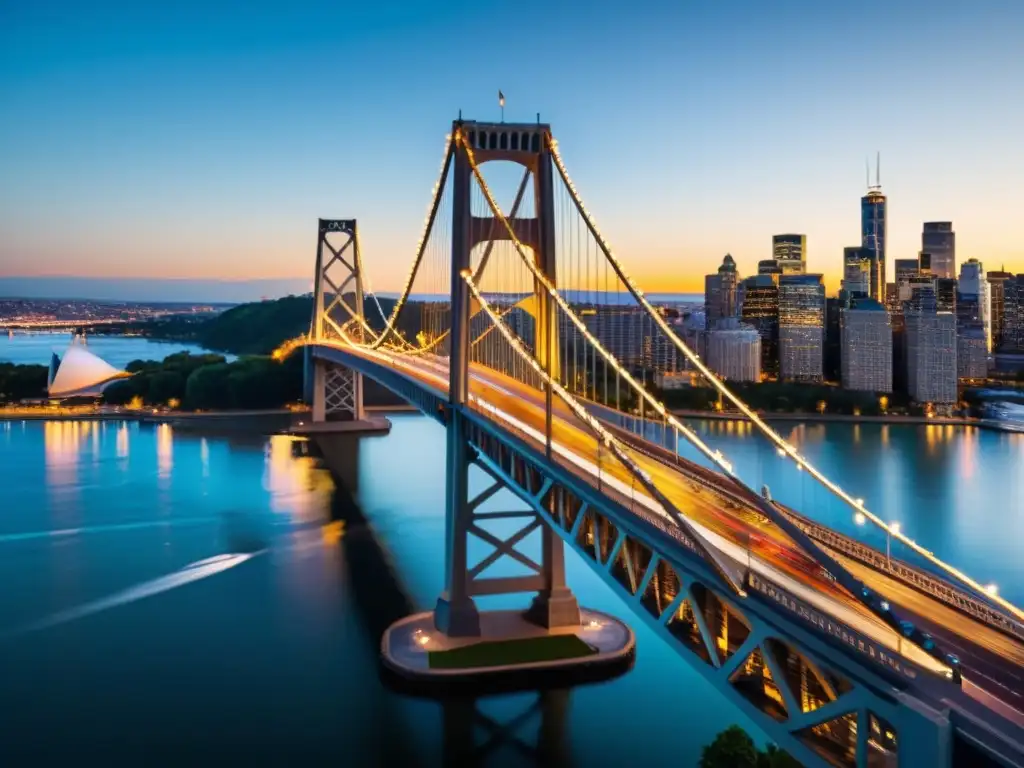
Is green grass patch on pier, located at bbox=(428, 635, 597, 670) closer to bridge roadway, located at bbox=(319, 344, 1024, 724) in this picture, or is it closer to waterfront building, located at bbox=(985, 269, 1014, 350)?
bridge roadway, located at bbox=(319, 344, 1024, 724)

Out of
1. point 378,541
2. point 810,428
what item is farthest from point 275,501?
point 810,428

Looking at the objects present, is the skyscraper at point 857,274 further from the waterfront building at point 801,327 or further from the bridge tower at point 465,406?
the bridge tower at point 465,406

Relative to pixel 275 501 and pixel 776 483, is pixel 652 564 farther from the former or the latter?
pixel 776 483

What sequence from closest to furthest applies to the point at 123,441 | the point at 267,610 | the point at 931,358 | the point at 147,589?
the point at 267,610 → the point at 147,589 → the point at 123,441 → the point at 931,358

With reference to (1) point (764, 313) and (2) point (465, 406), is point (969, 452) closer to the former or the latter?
(2) point (465, 406)

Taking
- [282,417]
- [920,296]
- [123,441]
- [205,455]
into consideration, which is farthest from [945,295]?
[123,441]

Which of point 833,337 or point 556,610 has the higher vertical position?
point 833,337

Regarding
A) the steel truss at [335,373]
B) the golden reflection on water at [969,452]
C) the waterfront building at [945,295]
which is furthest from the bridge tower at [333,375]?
the waterfront building at [945,295]
